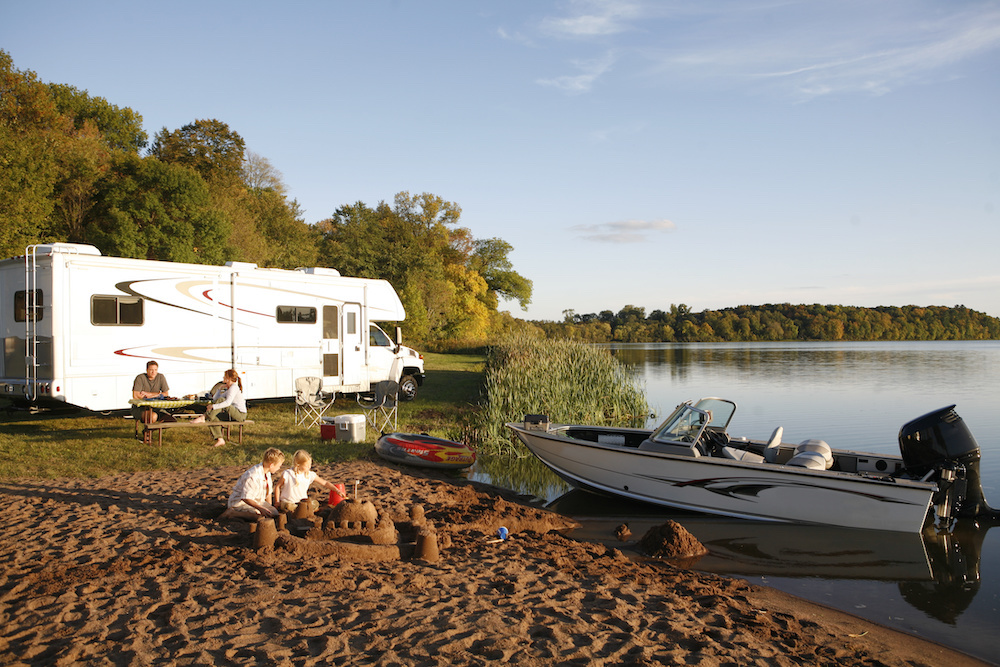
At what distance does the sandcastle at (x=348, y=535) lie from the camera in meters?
5.87

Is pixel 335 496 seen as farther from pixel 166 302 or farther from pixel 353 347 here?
pixel 353 347

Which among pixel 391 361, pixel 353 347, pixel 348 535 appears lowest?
pixel 348 535

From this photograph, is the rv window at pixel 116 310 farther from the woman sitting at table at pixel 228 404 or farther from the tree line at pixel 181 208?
the tree line at pixel 181 208

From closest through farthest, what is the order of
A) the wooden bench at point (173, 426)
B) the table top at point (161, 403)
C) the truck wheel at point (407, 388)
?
the wooden bench at point (173, 426) < the table top at point (161, 403) < the truck wheel at point (407, 388)

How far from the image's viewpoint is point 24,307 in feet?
36.6

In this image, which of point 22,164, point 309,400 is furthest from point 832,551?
point 22,164

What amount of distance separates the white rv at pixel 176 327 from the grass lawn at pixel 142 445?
66 centimetres

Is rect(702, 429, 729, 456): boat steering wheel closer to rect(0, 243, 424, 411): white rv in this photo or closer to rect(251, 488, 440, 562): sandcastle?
rect(251, 488, 440, 562): sandcastle

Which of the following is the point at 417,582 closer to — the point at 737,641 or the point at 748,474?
the point at 737,641

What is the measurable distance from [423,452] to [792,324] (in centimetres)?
8330

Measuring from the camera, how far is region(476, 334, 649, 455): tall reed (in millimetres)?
14273

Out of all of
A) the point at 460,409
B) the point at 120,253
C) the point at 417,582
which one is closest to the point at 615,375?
the point at 460,409

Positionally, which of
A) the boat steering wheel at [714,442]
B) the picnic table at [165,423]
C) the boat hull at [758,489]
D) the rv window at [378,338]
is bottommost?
the boat hull at [758,489]

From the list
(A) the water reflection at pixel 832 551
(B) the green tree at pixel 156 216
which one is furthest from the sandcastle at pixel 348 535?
(B) the green tree at pixel 156 216
